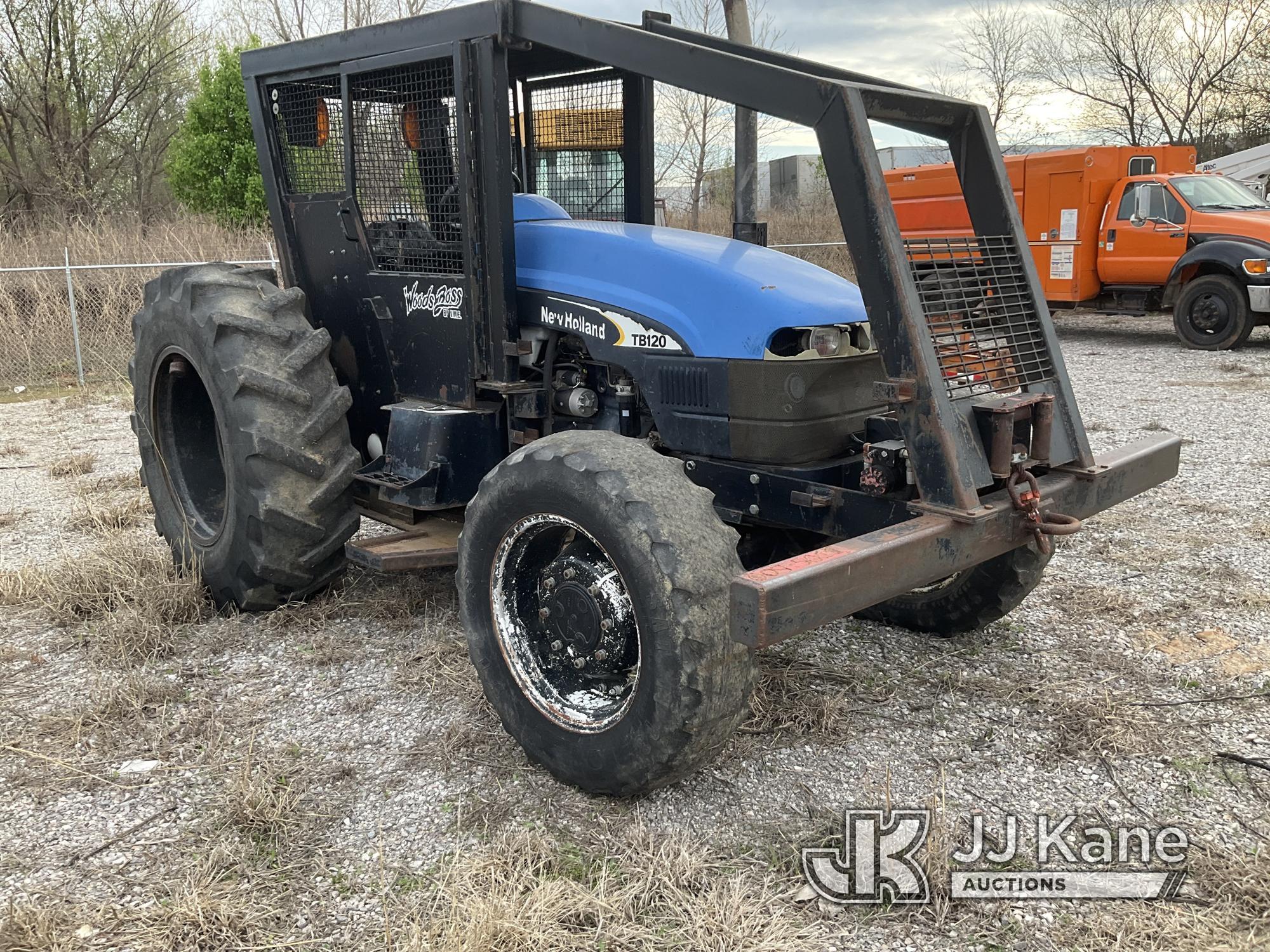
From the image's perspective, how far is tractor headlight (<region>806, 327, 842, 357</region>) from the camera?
3.43 m

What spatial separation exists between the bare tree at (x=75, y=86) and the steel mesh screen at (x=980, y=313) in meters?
22.8

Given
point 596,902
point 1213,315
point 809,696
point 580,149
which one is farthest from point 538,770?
point 1213,315

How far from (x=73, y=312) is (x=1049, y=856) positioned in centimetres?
1182

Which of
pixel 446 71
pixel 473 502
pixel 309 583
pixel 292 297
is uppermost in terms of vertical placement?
pixel 446 71

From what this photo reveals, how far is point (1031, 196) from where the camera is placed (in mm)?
14531

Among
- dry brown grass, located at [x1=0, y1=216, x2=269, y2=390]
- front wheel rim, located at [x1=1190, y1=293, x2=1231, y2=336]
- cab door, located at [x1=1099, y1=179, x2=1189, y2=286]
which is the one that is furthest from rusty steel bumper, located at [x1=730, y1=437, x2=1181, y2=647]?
dry brown grass, located at [x1=0, y1=216, x2=269, y2=390]

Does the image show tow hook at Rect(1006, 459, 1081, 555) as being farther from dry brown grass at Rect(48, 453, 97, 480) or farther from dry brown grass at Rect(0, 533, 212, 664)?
dry brown grass at Rect(48, 453, 97, 480)

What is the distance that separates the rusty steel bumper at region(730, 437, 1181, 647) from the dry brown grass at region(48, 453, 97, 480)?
6487mm

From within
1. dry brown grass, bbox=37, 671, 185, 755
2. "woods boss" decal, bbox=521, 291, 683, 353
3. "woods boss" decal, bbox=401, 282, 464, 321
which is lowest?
dry brown grass, bbox=37, 671, 185, 755

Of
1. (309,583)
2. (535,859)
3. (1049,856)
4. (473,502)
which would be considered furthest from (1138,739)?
(309,583)

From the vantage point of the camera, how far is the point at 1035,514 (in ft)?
A: 10.0

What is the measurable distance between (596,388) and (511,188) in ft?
2.66

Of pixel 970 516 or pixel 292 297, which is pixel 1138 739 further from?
pixel 292 297

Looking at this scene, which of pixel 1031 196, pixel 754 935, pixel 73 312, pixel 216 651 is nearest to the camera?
pixel 754 935
